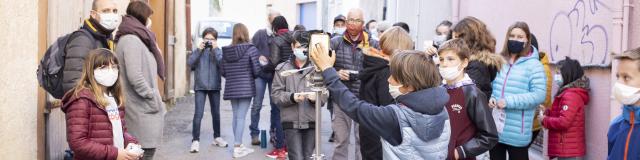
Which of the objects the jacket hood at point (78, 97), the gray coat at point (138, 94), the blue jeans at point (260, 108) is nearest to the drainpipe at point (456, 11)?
the blue jeans at point (260, 108)

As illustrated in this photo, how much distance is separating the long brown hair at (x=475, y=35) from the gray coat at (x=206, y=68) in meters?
4.28

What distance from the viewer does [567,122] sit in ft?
22.1

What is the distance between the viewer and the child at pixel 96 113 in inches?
196

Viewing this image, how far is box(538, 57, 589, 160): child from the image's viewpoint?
6789mm

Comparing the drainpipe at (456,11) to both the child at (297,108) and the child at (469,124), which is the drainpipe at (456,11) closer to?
the child at (297,108)

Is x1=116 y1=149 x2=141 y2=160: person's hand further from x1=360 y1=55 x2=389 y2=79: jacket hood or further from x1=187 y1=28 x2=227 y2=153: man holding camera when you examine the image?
x1=187 y1=28 x2=227 y2=153: man holding camera

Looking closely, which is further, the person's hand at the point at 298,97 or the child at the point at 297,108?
the child at the point at 297,108

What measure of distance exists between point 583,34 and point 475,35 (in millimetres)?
1871

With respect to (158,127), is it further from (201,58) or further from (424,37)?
(424,37)

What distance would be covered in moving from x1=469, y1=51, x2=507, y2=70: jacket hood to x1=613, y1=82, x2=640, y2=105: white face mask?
1.80 m

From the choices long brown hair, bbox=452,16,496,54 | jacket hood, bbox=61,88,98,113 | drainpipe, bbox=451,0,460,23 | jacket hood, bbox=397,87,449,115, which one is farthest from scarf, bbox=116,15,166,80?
drainpipe, bbox=451,0,460,23

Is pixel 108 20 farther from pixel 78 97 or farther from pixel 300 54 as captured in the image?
pixel 300 54

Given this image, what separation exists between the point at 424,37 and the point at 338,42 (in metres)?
6.94

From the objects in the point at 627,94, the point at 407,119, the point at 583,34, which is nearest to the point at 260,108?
the point at 583,34
